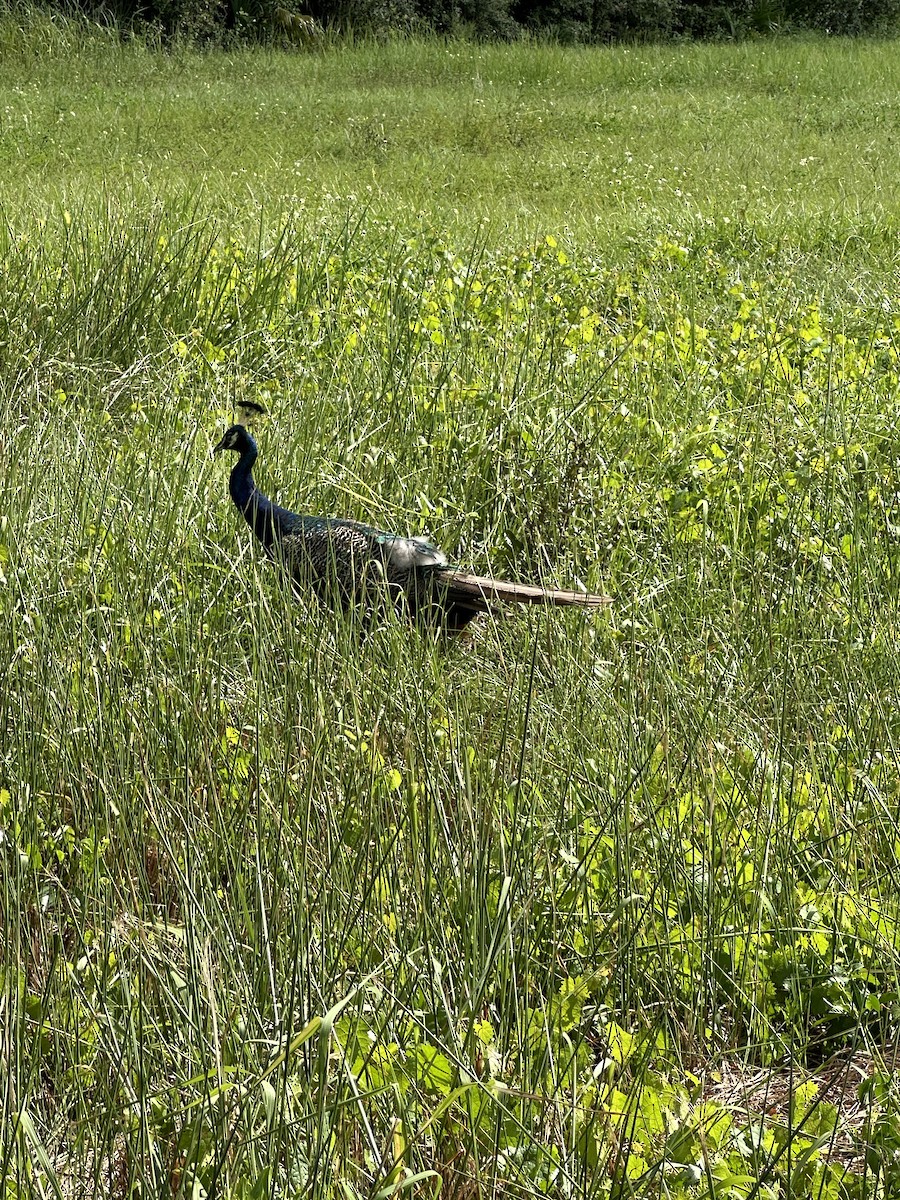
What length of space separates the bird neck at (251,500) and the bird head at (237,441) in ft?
0.04

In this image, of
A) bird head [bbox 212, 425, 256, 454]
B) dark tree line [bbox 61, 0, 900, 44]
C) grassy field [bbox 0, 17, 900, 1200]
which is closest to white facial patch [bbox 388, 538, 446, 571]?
grassy field [bbox 0, 17, 900, 1200]

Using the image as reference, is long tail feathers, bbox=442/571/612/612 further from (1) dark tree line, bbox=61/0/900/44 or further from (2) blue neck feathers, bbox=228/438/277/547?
(1) dark tree line, bbox=61/0/900/44

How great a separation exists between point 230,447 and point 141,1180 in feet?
8.63

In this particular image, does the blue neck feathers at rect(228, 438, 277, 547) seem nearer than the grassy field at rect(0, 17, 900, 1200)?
No

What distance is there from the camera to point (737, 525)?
12.5 feet

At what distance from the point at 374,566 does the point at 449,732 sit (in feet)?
3.33

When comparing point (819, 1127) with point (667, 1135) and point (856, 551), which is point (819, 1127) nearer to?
point (667, 1135)

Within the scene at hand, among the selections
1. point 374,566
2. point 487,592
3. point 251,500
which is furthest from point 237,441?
point 487,592

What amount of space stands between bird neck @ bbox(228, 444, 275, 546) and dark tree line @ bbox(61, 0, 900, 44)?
1772cm

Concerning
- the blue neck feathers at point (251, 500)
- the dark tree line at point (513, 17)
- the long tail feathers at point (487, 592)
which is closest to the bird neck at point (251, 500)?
the blue neck feathers at point (251, 500)

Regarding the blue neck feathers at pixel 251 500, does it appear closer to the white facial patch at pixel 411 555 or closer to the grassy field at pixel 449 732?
the grassy field at pixel 449 732

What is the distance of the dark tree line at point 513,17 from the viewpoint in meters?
20.4

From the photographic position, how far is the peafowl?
11.2 feet

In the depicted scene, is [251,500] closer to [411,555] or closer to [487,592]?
[411,555]
